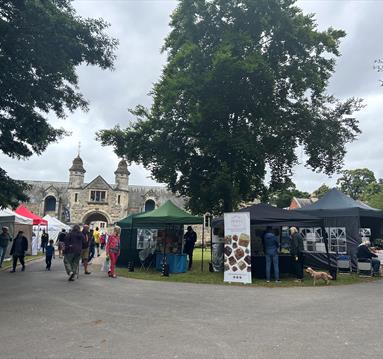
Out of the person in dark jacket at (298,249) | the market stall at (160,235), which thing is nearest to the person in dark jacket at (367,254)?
Result: the person in dark jacket at (298,249)

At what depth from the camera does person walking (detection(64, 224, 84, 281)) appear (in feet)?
38.7

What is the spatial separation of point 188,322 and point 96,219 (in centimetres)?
4598

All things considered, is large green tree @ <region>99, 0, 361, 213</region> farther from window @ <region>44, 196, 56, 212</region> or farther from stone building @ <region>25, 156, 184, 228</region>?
window @ <region>44, 196, 56, 212</region>

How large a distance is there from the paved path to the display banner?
1444mm

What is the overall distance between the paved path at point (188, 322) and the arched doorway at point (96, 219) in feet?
127

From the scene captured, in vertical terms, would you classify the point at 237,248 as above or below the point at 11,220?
below

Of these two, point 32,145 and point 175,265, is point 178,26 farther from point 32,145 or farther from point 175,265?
point 175,265

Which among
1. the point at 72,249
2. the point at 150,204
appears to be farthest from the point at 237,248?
the point at 150,204

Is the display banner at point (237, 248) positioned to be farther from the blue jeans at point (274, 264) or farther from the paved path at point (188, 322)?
the paved path at point (188, 322)

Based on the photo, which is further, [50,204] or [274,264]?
[50,204]

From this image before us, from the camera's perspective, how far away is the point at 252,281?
12.5 metres

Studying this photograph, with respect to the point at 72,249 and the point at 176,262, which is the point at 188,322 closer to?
the point at 72,249

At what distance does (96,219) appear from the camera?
50.4m

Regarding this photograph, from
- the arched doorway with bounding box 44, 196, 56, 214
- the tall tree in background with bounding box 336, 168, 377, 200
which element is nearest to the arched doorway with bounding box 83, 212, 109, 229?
the arched doorway with bounding box 44, 196, 56, 214
